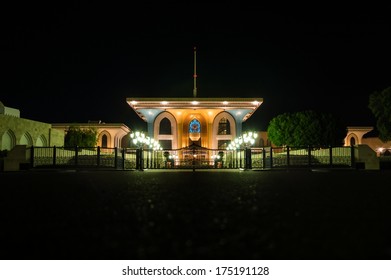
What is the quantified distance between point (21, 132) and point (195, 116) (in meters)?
18.4

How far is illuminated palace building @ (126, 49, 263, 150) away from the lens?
37.5 meters

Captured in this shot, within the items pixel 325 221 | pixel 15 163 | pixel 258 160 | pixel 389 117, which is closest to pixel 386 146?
Answer: pixel 389 117

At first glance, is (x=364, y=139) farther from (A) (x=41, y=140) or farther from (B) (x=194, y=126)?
(A) (x=41, y=140)

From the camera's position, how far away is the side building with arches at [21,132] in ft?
93.5

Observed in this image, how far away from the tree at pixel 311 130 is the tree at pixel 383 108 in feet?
23.0

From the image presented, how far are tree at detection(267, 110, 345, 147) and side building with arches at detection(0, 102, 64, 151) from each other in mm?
23481

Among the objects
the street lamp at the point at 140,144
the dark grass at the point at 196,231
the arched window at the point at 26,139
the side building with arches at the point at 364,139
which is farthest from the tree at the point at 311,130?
the dark grass at the point at 196,231

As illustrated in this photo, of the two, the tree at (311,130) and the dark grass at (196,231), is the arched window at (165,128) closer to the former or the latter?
the tree at (311,130)

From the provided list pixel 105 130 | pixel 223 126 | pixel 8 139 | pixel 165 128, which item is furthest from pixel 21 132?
pixel 223 126

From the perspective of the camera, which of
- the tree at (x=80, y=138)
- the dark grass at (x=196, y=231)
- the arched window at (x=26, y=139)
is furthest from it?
the tree at (x=80, y=138)

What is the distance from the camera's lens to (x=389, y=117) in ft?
98.3

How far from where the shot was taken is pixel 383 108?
30.4 m

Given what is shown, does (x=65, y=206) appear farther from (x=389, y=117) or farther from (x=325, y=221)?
(x=389, y=117)
